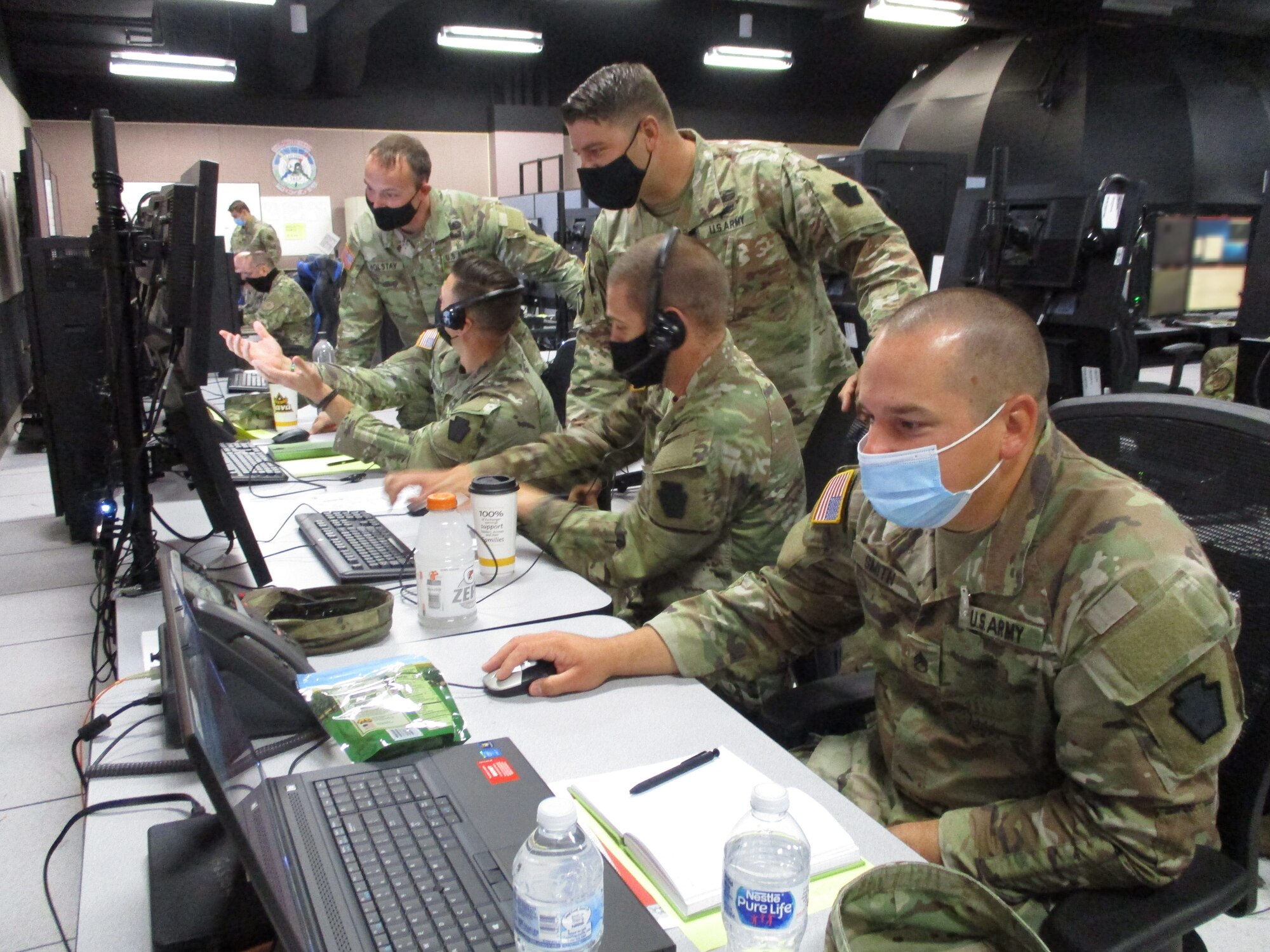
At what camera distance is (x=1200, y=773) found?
2.91ft

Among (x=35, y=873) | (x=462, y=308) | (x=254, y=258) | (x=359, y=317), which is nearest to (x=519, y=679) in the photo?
(x=35, y=873)

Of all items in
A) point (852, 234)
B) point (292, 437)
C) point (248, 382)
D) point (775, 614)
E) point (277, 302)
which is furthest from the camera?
point (277, 302)

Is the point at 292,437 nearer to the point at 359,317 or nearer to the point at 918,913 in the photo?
the point at 359,317

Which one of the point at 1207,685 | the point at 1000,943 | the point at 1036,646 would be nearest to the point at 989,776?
the point at 1036,646

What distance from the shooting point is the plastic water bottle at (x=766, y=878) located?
0.71 meters

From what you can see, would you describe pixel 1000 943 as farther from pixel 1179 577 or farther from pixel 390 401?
pixel 390 401

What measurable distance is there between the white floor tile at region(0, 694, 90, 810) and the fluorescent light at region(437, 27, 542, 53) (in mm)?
8288

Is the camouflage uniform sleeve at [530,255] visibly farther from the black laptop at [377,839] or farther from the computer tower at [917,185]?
the black laptop at [377,839]

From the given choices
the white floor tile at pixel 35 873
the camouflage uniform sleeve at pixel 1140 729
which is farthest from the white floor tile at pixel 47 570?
the camouflage uniform sleeve at pixel 1140 729

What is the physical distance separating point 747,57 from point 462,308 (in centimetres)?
920

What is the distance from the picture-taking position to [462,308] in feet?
7.80

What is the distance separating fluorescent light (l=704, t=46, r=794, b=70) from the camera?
1023 centimetres

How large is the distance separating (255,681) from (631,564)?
28.9 inches

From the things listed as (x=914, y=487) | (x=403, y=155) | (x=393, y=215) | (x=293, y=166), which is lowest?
(x=914, y=487)
